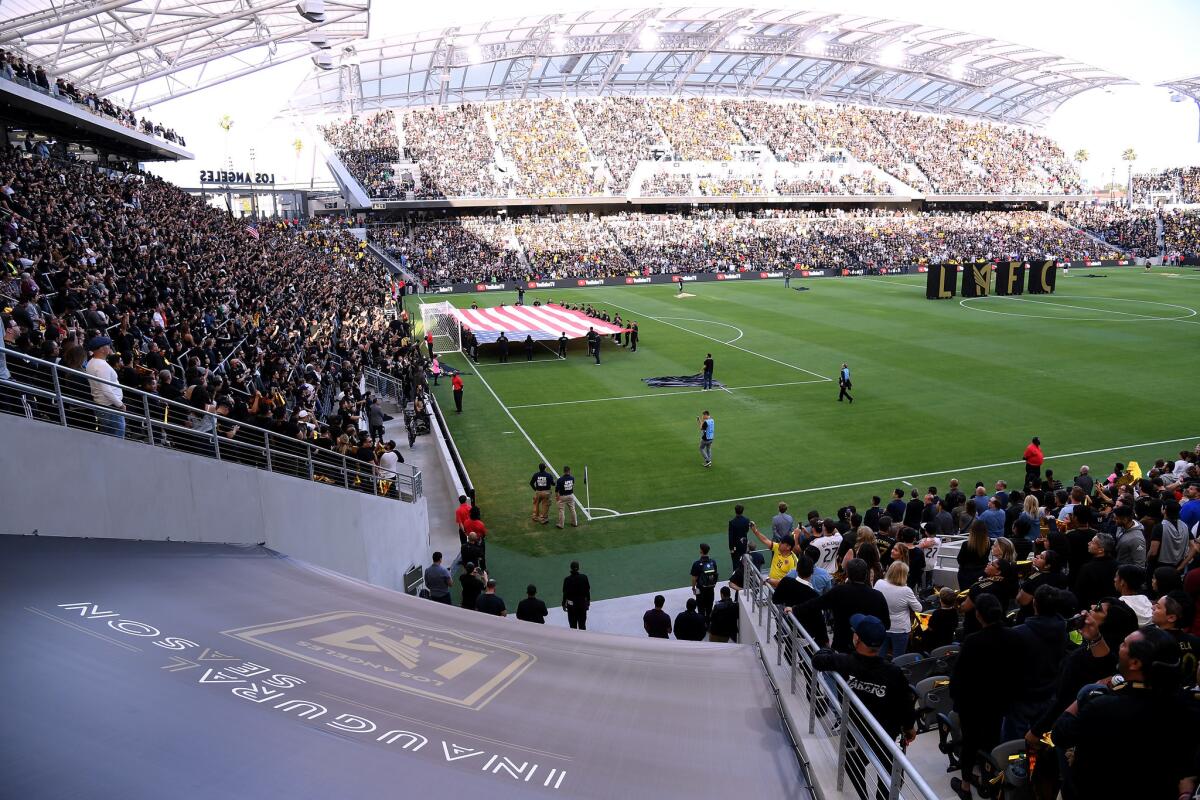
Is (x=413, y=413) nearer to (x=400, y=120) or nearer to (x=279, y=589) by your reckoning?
(x=279, y=589)

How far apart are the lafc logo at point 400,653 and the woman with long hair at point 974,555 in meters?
5.09

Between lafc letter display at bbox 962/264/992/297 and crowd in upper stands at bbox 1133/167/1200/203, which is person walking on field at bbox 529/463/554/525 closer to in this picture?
lafc letter display at bbox 962/264/992/297

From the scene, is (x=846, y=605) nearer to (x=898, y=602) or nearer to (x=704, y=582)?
(x=898, y=602)

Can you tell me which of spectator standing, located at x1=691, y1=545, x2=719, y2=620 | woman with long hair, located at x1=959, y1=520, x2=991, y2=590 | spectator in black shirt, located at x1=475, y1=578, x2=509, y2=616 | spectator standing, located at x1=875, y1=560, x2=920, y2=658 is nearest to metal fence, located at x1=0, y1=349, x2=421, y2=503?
spectator in black shirt, located at x1=475, y1=578, x2=509, y2=616

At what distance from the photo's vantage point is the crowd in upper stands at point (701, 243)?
66.8 m

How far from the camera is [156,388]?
10.3 m

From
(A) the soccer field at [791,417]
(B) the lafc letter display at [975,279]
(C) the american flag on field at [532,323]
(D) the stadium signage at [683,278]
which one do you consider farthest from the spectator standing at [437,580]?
(D) the stadium signage at [683,278]

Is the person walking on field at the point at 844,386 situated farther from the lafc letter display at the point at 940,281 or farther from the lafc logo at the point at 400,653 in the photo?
the lafc letter display at the point at 940,281

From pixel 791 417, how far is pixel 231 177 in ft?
199

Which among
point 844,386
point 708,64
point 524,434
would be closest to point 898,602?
point 524,434

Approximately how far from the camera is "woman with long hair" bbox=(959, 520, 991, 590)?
357 inches

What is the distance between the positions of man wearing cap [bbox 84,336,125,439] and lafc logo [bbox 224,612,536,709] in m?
2.97

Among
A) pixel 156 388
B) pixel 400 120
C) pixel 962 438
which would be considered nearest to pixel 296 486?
pixel 156 388

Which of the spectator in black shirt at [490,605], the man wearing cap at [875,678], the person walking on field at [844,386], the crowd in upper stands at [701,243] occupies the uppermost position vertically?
the crowd in upper stands at [701,243]
